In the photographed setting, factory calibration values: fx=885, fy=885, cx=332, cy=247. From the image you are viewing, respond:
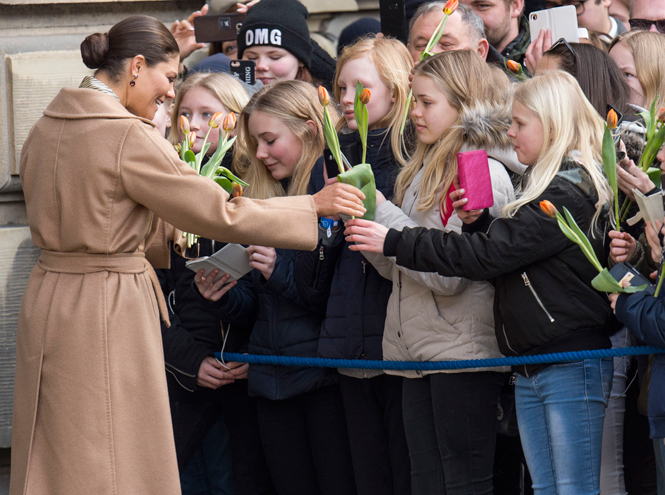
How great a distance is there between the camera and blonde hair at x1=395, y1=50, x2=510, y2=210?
9.74 feet

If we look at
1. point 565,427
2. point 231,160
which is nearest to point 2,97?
point 231,160

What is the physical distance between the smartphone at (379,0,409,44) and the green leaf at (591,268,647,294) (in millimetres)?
1822

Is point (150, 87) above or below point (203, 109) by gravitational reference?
above

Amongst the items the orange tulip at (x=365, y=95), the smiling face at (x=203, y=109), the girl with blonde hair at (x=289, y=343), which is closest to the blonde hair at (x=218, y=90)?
the smiling face at (x=203, y=109)

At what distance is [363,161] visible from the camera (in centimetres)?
298

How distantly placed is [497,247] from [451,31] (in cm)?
128

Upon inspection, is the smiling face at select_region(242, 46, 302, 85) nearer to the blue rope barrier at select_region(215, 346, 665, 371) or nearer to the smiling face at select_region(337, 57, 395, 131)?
the smiling face at select_region(337, 57, 395, 131)

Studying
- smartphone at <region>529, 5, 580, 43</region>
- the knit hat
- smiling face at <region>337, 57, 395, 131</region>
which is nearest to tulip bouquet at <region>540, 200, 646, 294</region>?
smiling face at <region>337, 57, 395, 131</region>

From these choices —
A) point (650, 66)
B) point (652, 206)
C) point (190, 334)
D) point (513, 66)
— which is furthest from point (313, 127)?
point (652, 206)

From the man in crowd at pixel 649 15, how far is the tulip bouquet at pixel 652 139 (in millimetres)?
1409

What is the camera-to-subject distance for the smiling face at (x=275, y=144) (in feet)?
11.5

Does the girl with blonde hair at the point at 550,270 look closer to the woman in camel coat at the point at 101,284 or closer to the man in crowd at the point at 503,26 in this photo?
the woman in camel coat at the point at 101,284

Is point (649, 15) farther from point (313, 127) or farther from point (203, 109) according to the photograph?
point (203, 109)

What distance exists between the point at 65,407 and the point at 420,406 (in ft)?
3.75
